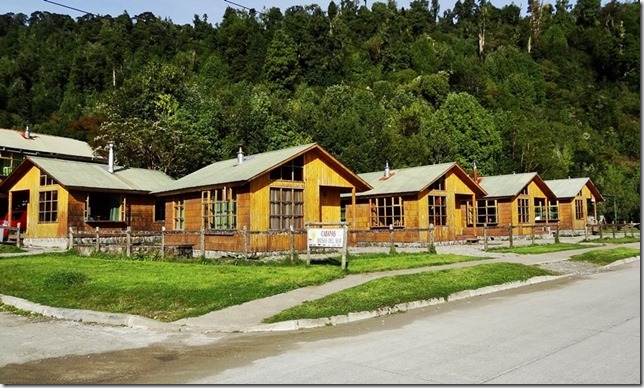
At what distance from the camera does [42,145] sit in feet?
159

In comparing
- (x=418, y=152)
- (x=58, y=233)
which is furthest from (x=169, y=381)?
(x=418, y=152)

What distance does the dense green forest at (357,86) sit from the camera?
5538 centimetres

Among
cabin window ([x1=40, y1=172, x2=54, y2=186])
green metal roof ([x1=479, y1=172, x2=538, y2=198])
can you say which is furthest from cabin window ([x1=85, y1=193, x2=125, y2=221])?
green metal roof ([x1=479, y1=172, x2=538, y2=198])

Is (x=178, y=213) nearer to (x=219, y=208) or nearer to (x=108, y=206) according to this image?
(x=219, y=208)

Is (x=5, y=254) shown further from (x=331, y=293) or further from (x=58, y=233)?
(x=331, y=293)

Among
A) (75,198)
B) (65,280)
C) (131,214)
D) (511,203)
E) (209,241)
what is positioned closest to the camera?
(65,280)

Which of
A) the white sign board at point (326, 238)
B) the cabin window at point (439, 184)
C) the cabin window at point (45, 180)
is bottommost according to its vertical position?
the white sign board at point (326, 238)

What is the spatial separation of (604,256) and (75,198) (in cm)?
2588

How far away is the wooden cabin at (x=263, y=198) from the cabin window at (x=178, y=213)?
2.1 inches

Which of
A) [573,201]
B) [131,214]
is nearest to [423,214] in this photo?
[131,214]

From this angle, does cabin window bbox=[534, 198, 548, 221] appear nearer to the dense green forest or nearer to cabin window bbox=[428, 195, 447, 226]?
cabin window bbox=[428, 195, 447, 226]

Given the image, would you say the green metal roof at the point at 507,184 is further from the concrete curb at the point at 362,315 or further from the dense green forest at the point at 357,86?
the concrete curb at the point at 362,315

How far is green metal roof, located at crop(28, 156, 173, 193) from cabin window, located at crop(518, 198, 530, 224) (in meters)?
25.7

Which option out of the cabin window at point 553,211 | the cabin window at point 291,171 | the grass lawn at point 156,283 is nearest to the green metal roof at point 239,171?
the cabin window at point 291,171
